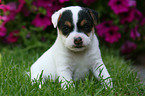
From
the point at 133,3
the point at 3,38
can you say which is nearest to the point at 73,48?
the point at 133,3

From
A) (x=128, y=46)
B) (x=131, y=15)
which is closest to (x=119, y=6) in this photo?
(x=131, y=15)

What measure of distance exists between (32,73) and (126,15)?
10.00 ft

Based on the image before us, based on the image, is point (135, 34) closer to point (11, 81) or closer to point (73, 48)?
point (73, 48)

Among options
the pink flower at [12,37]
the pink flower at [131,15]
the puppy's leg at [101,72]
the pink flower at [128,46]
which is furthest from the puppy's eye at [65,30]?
the pink flower at [128,46]

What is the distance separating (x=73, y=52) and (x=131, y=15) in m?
2.71

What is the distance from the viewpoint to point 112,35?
5.21 metres

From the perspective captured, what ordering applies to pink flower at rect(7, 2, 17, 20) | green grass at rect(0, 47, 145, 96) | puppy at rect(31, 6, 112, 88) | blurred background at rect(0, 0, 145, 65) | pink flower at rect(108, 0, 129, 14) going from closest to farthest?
1. green grass at rect(0, 47, 145, 96)
2. puppy at rect(31, 6, 112, 88)
3. pink flower at rect(108, 0, 129, 14)
4. blurred background at rect(0, 0, 145, 65)
5. pink flower at rect(7, 2, 17, 20)

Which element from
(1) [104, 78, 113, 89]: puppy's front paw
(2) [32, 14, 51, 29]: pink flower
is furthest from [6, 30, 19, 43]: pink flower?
(1) [104, 78, 113, 89]: puppy's front paw

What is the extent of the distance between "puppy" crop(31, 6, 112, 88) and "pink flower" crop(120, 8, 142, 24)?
2442 millimetres

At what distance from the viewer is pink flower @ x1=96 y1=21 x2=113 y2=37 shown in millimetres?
5270

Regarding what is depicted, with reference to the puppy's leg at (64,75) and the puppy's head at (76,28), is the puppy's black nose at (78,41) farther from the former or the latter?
the puppy's leg at (64,75)

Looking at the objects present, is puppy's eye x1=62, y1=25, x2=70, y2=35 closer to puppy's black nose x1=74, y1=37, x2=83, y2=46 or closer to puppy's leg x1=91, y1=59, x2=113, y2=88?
puppy's black nose x1=74, y1=37, x2=83, y2=46

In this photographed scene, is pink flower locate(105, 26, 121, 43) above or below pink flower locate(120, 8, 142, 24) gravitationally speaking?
below

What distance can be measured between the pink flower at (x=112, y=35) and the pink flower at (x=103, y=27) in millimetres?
100
